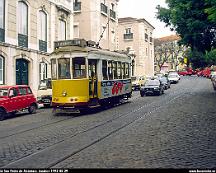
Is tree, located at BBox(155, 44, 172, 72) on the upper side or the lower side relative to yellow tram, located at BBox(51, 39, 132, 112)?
upper

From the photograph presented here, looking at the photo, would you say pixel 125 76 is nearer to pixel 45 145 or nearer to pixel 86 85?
pixel 86 85

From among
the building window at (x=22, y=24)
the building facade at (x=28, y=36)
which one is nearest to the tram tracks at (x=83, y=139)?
the building facade at (x=28, y=36)

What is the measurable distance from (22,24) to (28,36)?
103cm

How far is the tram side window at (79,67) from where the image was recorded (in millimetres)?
16266

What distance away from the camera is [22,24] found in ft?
80.9

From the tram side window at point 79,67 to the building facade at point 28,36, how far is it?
302 inches

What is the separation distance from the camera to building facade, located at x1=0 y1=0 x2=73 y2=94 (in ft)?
73.0

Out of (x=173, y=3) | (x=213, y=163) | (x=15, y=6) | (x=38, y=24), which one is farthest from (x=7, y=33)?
(x=213, y=163)

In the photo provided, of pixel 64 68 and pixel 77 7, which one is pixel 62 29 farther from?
pixel 64 68

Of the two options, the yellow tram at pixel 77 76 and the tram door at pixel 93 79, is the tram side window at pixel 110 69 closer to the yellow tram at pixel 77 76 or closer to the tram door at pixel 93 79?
the yellow tram at pixel 77 76

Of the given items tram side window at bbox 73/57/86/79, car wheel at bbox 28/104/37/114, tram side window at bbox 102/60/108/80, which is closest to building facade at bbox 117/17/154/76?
tram side window at bbox 102/60/108/80

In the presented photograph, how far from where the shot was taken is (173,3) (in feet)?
90.7

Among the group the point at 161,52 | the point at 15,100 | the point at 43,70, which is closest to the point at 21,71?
the point at 43,70

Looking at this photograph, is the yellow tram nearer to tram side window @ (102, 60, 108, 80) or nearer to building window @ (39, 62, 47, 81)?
tram side window @ (102, 60, 108, 80)
